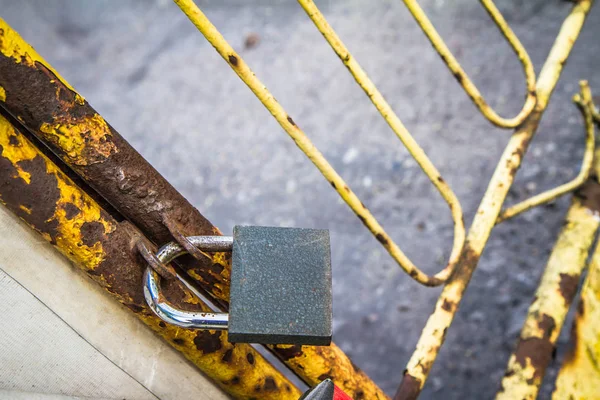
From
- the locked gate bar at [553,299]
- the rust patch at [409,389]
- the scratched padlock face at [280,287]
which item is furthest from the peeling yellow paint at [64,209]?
the locked gate bar at [553,299]

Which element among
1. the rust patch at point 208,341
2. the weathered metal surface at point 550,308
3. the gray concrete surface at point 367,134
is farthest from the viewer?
the gray concrete surface at point 367,134

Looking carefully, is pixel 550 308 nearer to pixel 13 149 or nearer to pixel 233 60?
pixel 233 60

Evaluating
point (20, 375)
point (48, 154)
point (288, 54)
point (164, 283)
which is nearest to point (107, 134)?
point (48, 154)

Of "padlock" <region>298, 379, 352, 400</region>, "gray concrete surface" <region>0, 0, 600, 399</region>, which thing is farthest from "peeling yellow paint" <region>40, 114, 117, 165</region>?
"gray concrete surface" <region>0, 0, 600, 399</region>

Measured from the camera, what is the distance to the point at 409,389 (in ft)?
3.53

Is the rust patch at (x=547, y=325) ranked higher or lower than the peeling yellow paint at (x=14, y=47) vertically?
lower

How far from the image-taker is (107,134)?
2.43 feet

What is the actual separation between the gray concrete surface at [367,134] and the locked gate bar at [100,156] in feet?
5.57

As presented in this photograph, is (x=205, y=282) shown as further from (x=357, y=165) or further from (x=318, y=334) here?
(x=357, y=165)

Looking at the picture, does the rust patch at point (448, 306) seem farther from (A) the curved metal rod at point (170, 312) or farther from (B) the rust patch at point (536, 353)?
(A) the curved metal rod at point (170, 312)

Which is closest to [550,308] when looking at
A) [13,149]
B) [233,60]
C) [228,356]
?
[228,356]

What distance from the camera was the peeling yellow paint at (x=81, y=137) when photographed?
698mm

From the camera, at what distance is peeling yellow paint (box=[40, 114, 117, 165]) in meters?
0.70

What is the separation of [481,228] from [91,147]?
0.82 m
